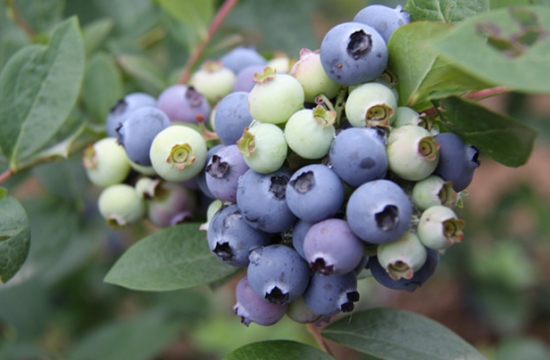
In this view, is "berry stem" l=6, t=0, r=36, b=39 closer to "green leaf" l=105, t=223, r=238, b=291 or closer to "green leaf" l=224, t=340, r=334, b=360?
"green leaf" l=105, t=223, r=238, b=291

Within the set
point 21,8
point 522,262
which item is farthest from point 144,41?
point 522,262

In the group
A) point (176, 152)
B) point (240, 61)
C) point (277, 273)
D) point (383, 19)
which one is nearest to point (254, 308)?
point (277, 273)

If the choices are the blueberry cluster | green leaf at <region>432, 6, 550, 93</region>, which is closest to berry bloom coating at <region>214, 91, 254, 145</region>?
the blueberry cluster

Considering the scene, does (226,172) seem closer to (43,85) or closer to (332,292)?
(332,292)

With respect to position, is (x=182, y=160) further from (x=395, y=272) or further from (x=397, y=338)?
(x=397, y=338)

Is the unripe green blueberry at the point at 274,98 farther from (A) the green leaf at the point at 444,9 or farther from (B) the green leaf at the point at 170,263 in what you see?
(B) the green leaf at the point at 170,263

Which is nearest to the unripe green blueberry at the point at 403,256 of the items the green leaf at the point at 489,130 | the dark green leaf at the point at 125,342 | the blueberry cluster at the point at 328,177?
the blueberry cluster at the point at 328,177
